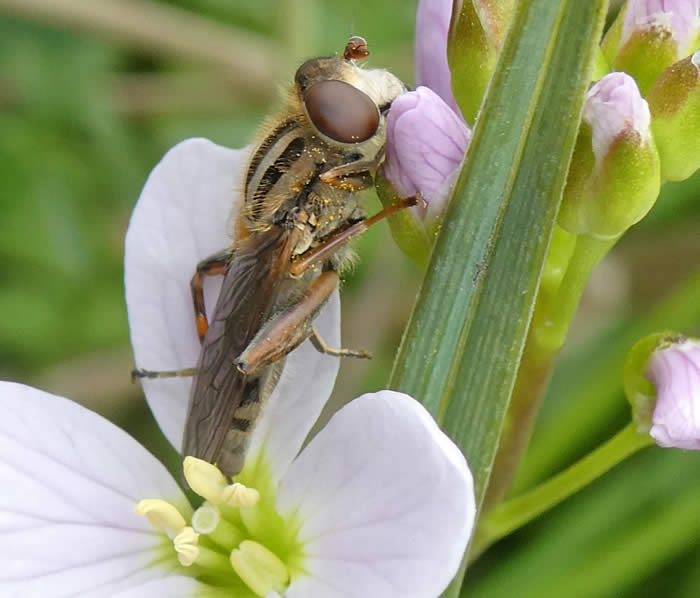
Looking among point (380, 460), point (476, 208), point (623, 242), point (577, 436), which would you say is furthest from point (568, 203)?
point (623, 242)

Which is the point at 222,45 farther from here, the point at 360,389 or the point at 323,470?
the point at 323,470

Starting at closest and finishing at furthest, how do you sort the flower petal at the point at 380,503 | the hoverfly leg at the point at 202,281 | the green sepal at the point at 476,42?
the flower petal at the point at 380,503
the green sepal at the point at 476,42
the hoverfly leg at the point at 202,281

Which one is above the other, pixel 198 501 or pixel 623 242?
pixel 623 242

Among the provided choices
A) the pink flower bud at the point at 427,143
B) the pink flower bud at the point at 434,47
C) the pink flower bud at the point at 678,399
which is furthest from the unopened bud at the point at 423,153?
the pink flower bud at the point at 678,399

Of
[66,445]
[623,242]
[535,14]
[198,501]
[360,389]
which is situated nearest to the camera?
[535,14]

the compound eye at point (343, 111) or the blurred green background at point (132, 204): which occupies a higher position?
the compound eye at point (343, 111)

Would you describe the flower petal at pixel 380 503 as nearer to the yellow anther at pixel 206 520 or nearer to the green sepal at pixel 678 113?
the yellow anther at pixel 206 520

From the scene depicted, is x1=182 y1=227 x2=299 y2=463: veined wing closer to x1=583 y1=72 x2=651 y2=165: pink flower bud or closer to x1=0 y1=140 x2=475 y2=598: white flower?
x1=0 y1=140 x2=475 y2=598: white flower

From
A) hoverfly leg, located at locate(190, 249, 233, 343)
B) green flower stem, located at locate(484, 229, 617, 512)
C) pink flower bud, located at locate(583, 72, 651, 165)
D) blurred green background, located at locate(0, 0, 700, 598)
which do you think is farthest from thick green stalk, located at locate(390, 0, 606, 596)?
blurred green background, located at locate(0, 0, 700, 598)

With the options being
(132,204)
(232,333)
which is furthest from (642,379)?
(132,204)
